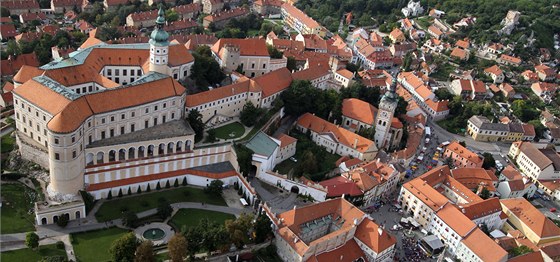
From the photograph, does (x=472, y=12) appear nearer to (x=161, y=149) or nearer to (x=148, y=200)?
(x=161, y=149)

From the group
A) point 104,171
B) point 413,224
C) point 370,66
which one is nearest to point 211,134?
point 104,171

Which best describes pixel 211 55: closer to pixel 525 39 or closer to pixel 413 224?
pixel 413 224

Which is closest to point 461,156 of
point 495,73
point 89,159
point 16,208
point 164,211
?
point 495,73

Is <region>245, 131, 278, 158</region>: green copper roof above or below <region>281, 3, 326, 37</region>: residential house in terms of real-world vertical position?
above

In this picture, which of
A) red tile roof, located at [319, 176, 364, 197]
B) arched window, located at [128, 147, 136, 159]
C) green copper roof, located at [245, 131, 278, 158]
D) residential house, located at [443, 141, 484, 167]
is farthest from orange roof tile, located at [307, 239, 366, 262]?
residential house, located at [443, 141, 484, 167]

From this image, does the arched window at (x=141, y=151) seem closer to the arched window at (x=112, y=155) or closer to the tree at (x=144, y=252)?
the arched window at (x=112, y=155)

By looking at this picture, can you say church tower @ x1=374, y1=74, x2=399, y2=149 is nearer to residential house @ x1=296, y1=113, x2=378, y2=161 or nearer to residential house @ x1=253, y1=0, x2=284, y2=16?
residential house @ x1=296, y1=113, x2=378, y2=161
